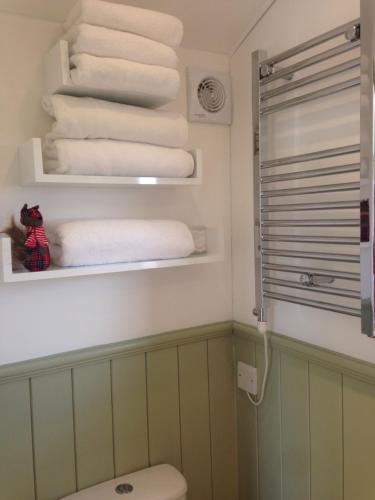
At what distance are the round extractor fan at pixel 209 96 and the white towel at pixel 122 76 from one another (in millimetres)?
252

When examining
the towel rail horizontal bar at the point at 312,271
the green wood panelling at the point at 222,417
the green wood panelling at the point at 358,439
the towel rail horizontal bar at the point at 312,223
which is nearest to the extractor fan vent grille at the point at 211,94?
the towel rail horizontal bar at the point at 312,223

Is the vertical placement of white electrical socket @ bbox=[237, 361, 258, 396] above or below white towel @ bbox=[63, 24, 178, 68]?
below

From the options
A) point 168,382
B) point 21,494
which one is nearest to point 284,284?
point 168,382

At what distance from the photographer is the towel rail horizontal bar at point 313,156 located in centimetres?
112

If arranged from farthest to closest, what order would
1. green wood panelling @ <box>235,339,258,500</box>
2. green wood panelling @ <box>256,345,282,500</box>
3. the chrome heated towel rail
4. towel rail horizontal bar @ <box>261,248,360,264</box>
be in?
green wood panelling @ <box>235,339,258,500</box> → green wood panelling @ <box>256,345,282,500</box> → towel rail horizontal bar @ <box>261,248,360,264</box> → the chrome heated towel rail

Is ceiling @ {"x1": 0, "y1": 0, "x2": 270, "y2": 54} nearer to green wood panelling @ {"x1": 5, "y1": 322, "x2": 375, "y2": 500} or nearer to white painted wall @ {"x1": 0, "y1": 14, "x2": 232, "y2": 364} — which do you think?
white painted wall @ {"x1": 0, "y1": 14, "x2": 232, "y2": 364}

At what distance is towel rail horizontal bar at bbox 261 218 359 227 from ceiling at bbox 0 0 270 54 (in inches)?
24.5

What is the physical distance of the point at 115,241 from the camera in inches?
47.5

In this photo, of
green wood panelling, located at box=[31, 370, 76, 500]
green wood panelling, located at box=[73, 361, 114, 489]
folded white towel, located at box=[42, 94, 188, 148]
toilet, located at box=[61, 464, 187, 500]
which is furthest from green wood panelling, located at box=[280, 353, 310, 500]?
folded white towel, located at box=[42, 94, 188, 148]

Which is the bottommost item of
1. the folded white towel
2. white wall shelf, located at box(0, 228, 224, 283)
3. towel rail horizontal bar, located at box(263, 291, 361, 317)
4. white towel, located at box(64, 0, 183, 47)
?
towel rail horizontal bar, located at box(263, 291, 361, 317)

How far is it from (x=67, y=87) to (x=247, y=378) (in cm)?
108

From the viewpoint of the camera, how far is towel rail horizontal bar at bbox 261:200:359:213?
113 centimetres

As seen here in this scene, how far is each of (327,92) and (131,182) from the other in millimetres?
550

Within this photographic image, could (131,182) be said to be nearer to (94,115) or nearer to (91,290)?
(94,115)
